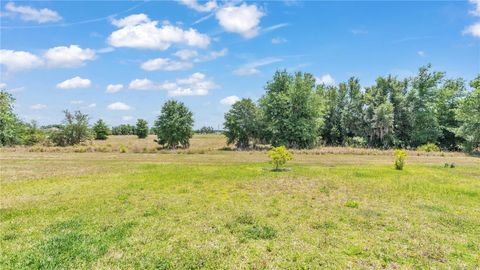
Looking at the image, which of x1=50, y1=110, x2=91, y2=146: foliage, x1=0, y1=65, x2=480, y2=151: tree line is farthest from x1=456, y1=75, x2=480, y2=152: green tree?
x1=50, y1=110, x2=91, y2=146: foliage

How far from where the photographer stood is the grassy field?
6340mm

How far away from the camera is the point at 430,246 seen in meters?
7.03

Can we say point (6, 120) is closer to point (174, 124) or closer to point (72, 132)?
point (72, 132)

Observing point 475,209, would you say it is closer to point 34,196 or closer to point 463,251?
point 463,251

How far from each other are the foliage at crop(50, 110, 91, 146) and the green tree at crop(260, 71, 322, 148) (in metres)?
31.3

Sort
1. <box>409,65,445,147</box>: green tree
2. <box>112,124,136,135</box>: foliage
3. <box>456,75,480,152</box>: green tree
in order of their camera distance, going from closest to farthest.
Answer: <box>456,75,480,152</box>: green tree
<box>409,65,445,147</box>: green tree
<box>112,124,136,135</box>: foliage

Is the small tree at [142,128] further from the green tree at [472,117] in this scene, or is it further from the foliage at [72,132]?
the green tree at [472,117]

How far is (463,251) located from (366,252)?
2.20 m

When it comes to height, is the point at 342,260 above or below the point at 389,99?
below

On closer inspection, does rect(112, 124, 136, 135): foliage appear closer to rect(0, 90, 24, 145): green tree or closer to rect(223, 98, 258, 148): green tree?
rect(0, 90, 24, 145): green tree

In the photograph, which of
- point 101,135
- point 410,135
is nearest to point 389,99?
point 410,135

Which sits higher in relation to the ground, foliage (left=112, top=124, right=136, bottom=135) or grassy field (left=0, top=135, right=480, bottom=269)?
foliage (left=112, top=124, right=136, bottom=135)

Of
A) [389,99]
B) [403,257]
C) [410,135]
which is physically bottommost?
[403,257]

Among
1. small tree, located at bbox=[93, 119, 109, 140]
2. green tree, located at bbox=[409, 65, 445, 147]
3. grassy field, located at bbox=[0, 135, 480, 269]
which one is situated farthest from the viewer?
small tree, located at bbox=[93, 119, 109, 140]
